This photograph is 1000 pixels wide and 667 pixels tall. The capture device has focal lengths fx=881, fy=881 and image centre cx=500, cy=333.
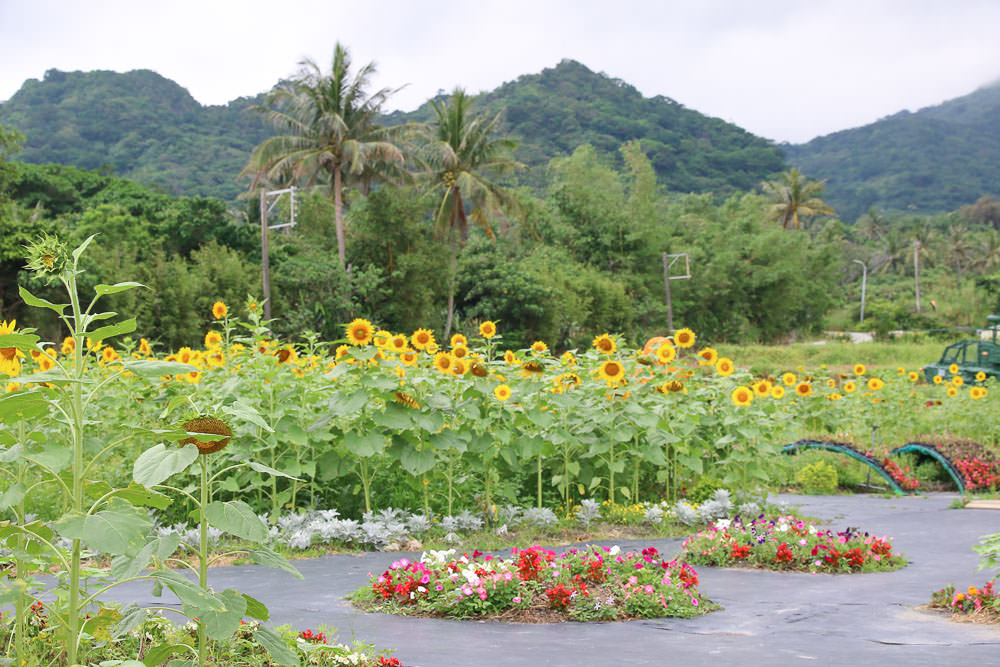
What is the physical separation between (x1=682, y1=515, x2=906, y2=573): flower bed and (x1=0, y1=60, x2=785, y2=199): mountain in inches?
1906

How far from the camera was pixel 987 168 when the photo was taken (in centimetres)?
12325

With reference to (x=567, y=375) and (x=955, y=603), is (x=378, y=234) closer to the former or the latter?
(x=567, y=375)

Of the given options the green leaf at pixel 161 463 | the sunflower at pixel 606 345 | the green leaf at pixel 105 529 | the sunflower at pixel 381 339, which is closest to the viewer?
the green leaf at pixel 105 529

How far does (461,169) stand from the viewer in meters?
34.8

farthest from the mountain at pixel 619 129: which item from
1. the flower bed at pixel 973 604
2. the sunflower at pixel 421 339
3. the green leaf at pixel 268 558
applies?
the green leaf at pixel 268 558

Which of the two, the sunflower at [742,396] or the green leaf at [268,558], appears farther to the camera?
the sunflower at [742,396]

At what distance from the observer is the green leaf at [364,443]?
533 cm

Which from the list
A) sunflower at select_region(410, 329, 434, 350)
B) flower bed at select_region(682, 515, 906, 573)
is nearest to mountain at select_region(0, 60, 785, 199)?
sunflower at select_region(410, 329, 434, 350)

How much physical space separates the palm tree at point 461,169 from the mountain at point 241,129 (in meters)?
17.1

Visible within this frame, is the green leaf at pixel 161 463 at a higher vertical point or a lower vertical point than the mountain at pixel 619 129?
lower

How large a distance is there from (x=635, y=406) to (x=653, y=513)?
76 centimetres

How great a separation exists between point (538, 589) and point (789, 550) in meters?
1.85

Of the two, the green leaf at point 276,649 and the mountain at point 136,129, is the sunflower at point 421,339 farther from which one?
the mountain at point 136,129

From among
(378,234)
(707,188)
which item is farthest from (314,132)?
(707,188)
